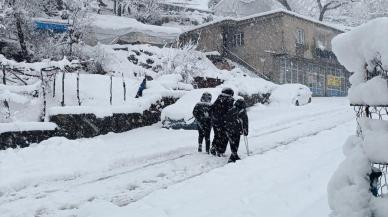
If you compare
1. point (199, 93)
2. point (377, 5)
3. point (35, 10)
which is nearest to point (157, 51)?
point (35, 10)

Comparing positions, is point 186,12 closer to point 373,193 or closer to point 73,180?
point 73,180

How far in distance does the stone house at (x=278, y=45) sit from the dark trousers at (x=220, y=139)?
72.6 ft

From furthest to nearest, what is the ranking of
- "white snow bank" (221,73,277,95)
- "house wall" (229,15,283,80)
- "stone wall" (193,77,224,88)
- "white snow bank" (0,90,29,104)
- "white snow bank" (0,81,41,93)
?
"house wall" (229,15,283,80), "stone wall" (193,77,224,88), "white snow bank" (221,73,277,95), "white snow bank" (0,81,41,93), "white snow bank" (0,90,29,104)

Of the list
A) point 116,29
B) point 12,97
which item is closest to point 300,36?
point 116,29

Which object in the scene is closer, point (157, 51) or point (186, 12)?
point (157, 51)

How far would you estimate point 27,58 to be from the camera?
24.8 meters

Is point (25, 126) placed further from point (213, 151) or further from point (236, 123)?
point (236, 123)

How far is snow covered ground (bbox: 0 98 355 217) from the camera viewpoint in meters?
6.50

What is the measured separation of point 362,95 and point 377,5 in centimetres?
5848

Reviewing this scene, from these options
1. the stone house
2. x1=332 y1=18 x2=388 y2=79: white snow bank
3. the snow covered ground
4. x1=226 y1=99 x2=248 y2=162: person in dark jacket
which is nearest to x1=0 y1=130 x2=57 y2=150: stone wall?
the snow covered ground

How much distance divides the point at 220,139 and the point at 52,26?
20.7 m

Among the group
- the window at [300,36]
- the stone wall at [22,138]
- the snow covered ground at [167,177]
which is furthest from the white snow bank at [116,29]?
the snow covered ground at [167,177]

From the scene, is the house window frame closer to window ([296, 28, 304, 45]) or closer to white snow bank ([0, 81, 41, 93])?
window ([296, 28, 304, 45])

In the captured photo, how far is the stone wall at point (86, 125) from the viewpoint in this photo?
→ 1240 cm
